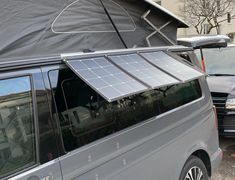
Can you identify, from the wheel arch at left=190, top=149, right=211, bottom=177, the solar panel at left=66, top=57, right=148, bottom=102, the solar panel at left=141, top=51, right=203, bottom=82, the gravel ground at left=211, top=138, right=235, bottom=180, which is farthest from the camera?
the gravel ground at left=211, top=138, right=235, bottom=180

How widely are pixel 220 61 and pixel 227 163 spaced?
8.53 ft

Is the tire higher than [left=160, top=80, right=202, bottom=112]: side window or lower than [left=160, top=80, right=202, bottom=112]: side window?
lower

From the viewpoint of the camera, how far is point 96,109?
2832 millimetres

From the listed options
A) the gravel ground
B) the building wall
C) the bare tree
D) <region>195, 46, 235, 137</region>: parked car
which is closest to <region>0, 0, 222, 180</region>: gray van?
the gravel ground

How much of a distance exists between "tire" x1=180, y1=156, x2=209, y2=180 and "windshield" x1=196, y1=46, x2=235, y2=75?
347cm

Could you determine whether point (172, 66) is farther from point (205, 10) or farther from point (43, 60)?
point (205, 10)

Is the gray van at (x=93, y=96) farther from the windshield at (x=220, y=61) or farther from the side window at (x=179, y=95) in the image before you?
the windshield at (x=220, y=61)

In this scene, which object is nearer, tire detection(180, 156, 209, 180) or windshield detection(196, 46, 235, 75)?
tire detection(180, 156, 209, 180)

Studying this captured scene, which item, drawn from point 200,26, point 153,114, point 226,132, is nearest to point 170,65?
point 153,114

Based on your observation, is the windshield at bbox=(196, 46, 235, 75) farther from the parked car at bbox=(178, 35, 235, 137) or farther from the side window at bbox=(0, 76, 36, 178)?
the side window at bbox=(0, 76, 36, 178)

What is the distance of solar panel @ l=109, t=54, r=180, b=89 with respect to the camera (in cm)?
286

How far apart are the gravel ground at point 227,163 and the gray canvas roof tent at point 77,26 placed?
7.48 feet

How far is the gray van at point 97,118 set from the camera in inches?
89.9

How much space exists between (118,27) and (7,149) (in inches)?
67.8
